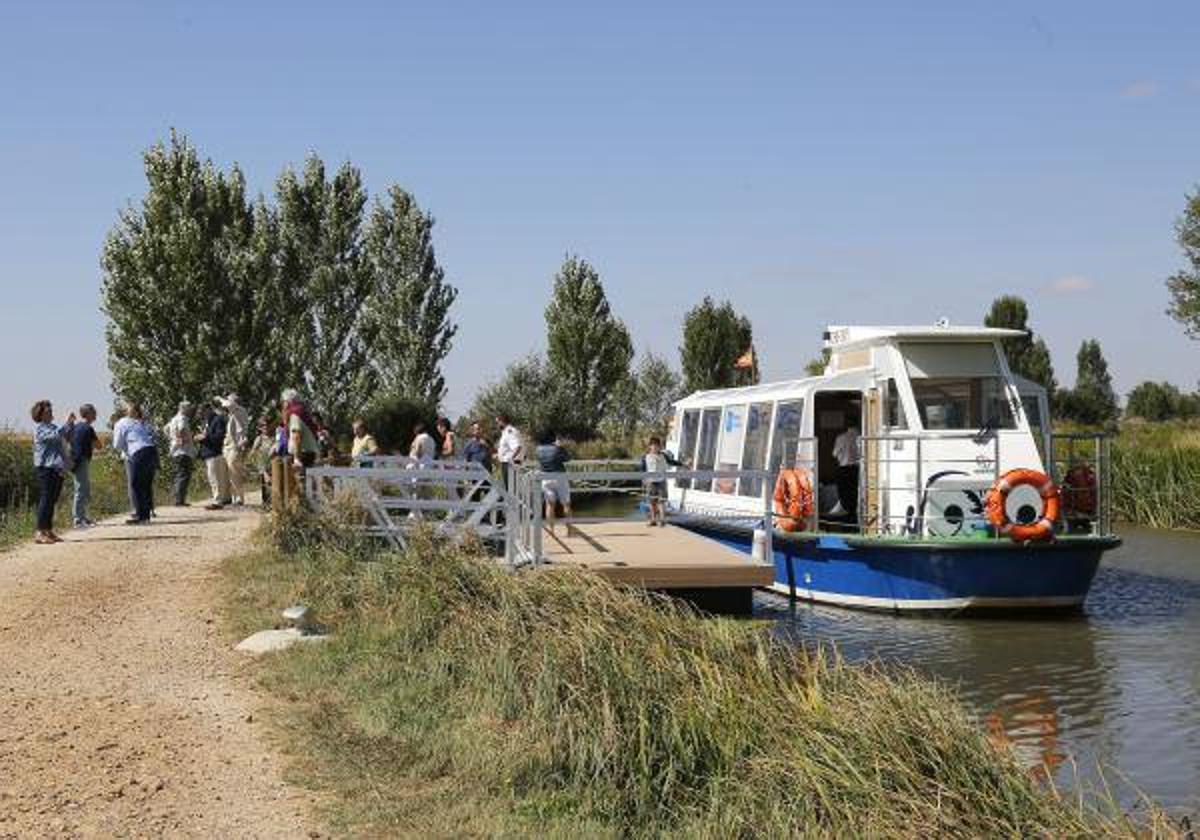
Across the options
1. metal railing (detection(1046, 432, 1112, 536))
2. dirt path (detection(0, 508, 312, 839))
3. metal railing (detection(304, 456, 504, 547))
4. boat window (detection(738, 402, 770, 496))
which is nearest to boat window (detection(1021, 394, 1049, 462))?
metal railing (detection(1046, 432, 1112, 536))

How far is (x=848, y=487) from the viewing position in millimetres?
18547

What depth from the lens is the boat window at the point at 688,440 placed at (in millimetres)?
23125

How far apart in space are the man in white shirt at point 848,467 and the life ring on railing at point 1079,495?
2657mm

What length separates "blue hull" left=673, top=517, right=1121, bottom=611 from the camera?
1523 centimetres

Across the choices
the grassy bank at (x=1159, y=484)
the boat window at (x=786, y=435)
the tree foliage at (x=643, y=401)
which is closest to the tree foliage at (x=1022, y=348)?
the tree foliage at (x=643, y=401)

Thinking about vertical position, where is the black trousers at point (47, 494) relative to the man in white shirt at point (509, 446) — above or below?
below

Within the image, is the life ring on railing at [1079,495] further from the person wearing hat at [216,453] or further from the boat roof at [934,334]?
the person wearing hat at [216,453]

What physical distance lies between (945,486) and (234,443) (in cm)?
1047

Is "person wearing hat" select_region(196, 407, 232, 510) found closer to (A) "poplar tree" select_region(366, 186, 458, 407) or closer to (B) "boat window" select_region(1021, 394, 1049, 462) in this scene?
(B) "boat window" select_region(1021, 394, 1049, 462)

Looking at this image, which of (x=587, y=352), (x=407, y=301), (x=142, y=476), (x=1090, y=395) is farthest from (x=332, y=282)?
(x=1090, y=395)

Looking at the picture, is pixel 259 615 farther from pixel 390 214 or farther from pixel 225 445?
pixel 390 214

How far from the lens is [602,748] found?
7.16 metres

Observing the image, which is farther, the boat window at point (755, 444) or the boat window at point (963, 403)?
the boat window at point (755, 444)

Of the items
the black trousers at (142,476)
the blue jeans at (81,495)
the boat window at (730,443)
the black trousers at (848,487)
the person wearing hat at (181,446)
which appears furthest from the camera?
the boat window at (730,443)
